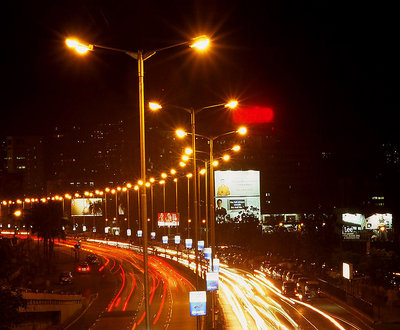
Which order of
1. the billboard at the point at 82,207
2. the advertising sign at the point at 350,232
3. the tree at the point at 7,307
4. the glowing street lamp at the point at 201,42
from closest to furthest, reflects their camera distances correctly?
the glowing street lamp at the point at 201,42 → the tree at the point at 7,307 → the advertising sign at the point at 350,232 → the billboard at the point at 82,207

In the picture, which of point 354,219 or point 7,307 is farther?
point 354,219

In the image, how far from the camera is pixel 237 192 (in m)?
124

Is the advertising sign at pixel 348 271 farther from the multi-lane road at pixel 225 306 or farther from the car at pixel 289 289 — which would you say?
the car at pixel 289 289

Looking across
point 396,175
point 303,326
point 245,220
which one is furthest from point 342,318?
point 396,175

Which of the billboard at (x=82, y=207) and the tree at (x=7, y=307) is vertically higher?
the billboard at (x=82, y=207)

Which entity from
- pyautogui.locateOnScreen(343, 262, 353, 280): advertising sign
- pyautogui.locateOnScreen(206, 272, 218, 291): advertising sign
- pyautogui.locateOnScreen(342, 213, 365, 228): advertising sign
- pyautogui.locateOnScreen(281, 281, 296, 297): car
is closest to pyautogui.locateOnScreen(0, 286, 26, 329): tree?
pyautogui.locateOnScreen(206, 272, 218, 291): advertising sign

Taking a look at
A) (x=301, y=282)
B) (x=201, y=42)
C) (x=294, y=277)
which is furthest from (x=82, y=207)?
(x=201, y=42)

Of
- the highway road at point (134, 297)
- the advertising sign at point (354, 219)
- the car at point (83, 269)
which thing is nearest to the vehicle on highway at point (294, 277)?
the highway road at point (134, 297)

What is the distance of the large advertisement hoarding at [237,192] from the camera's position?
123688mm

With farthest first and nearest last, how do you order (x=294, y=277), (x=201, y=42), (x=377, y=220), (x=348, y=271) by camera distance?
(x=377, y=220), (x=294, y=277), (x=348, y=271), (x=201, y=42)

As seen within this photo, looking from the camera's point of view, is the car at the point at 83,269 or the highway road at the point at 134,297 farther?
the car at the point at 83,269

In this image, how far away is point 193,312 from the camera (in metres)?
23.1

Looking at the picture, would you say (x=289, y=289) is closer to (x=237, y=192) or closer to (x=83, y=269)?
(x=83, y=269)

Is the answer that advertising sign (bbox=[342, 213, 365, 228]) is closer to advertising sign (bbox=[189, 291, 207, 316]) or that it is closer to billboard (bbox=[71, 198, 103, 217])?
billboard (bbox=[71, 198, 103, 217])
